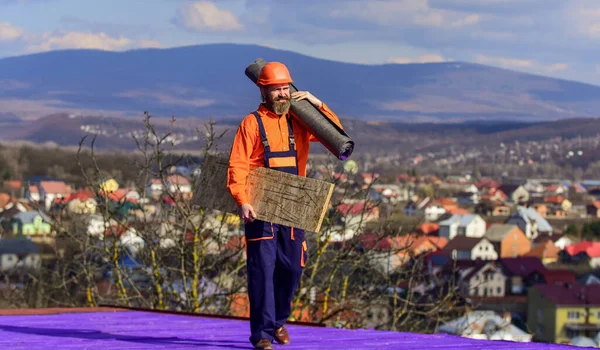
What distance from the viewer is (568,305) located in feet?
146

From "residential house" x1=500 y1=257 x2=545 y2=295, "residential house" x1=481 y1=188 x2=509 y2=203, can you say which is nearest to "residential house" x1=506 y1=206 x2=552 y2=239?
"residential house" x1=481 y1=188 x2=509 y2=203

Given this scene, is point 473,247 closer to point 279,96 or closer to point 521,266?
point 521,266

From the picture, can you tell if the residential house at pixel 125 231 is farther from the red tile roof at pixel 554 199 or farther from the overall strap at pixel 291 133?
the red tile roof at pixel 554 199

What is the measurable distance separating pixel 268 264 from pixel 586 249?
63987 millimetres

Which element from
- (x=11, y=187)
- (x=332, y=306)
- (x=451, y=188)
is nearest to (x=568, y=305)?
(x=332, y=306)

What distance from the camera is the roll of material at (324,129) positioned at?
6316mm

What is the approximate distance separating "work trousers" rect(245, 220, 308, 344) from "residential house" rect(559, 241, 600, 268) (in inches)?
2324

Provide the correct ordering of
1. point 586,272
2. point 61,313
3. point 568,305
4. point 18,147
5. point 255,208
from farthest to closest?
point 18,147 → point 586,272 → point 568,305 → point 61,313 → point 255,208

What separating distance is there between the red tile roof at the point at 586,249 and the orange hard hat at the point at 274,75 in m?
61.7

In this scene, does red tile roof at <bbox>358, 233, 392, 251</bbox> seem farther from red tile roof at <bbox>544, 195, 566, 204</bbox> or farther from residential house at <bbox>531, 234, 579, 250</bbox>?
red tile roof at <bbox>544, 195, 566, 204</bbox>

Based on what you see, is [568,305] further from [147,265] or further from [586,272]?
[147,265]

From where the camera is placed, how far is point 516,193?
5069 inches

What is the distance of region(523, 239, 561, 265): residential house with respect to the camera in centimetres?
6838

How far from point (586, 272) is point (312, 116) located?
57.6 metres
